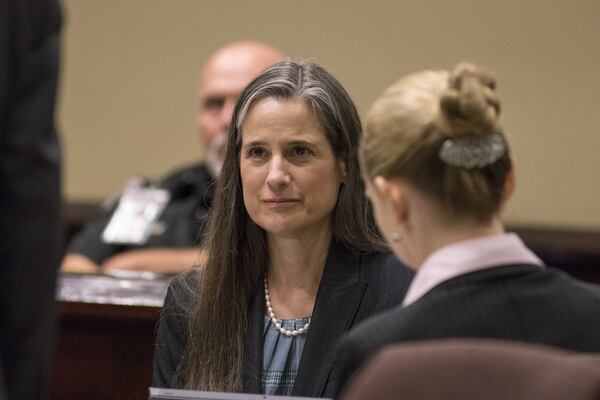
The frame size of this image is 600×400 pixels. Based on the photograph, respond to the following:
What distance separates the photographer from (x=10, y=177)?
1740 mm

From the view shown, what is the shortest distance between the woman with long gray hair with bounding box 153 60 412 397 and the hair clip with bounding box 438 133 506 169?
80 centimetres

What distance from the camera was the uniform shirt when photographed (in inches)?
205

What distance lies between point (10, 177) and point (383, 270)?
1.34 m

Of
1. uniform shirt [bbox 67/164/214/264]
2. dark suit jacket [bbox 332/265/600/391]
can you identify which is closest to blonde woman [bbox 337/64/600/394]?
dark suit jacket [bbox 332/265/600/391]

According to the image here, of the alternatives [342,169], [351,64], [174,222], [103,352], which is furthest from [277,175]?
[351,64]

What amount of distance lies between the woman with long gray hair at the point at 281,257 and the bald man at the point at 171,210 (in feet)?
6.35

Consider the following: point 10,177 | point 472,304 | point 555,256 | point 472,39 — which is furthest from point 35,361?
point 472,39

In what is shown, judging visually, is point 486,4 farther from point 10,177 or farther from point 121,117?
point 10,177

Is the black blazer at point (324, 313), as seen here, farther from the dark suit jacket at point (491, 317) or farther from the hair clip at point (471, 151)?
the hair clip at point (471, 151)

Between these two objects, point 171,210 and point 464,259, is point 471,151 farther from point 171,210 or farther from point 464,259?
point 171,210

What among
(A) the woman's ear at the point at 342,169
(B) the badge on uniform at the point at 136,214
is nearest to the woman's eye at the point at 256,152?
(A) the woman's ear at the point at 342,169

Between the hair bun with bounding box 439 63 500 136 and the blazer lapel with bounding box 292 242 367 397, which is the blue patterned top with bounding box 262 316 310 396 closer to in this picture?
the blazer lapel with bounding box 292 242 367 397

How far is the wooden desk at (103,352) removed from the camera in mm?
3908

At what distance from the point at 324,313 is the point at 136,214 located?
2.62 metres
